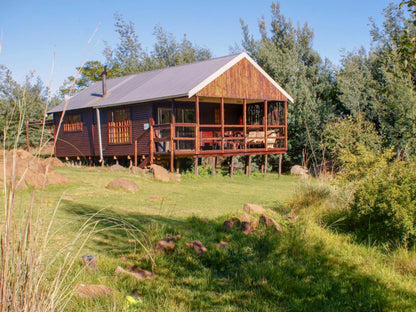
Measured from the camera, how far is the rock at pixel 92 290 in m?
4.41

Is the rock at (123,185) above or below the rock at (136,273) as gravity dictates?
above

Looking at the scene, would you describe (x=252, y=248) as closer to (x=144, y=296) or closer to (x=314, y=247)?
(x=314, y=247)

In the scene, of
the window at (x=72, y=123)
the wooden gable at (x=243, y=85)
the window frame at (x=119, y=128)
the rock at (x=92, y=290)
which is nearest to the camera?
the rock at (x=92, y=290)

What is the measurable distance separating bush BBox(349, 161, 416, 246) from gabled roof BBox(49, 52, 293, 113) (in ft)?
37.3

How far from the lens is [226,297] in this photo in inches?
186

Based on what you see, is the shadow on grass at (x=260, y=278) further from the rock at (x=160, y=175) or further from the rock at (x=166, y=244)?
the rock at (x=160, y=175)

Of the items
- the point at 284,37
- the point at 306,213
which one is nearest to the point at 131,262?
the point at 306,213

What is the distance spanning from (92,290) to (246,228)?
2.94 m

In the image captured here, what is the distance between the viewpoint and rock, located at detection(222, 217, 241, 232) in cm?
700

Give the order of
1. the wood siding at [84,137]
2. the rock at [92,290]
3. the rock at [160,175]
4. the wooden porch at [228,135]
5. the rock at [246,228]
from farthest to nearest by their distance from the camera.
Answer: the wood siding at [84,137]
the wooden porch at [228,135]
the rock at [160,175]
the rock at [246,228]
the rock at [92,290]

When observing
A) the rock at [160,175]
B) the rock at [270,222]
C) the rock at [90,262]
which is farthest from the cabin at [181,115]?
the rock at [90,262]

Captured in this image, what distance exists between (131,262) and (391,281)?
3.08 meters

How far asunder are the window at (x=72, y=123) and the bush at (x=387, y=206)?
19.6m

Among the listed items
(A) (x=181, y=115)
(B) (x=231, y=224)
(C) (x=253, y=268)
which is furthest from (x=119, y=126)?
(C) (x=253, y=268)
